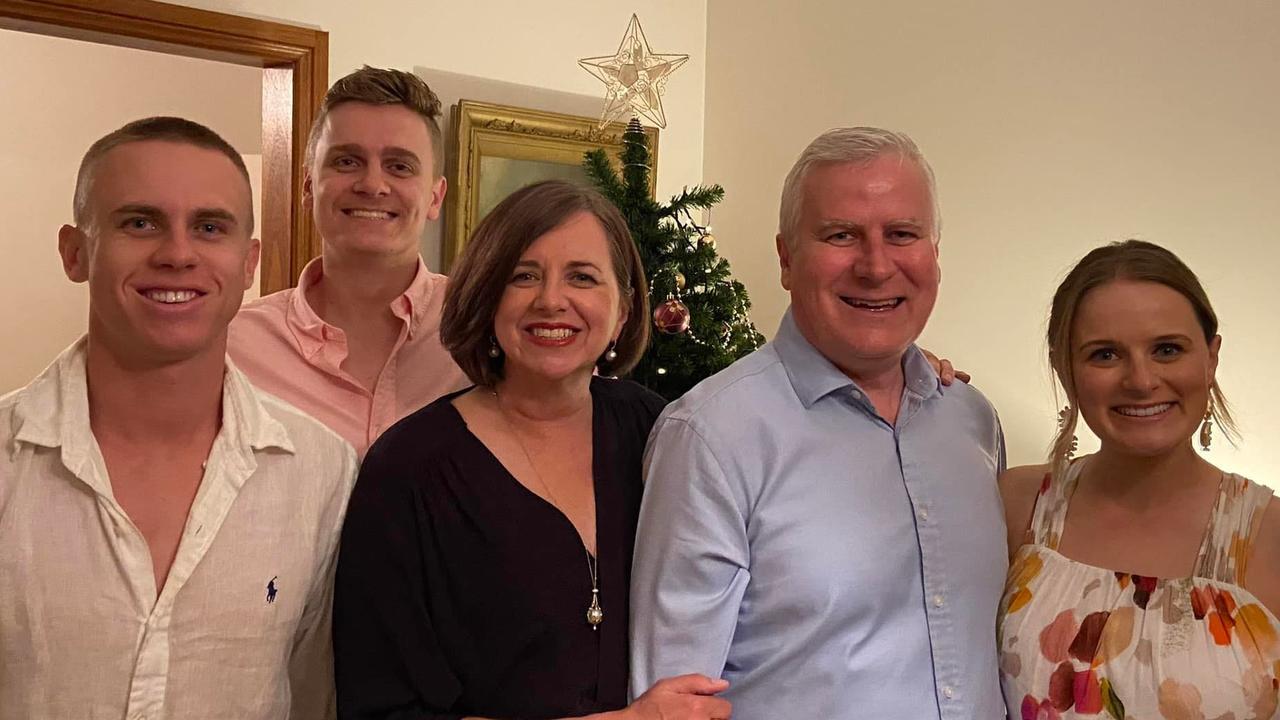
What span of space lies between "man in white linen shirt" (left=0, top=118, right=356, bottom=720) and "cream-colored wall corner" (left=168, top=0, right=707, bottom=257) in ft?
7.52

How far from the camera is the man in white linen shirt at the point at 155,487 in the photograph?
154cm

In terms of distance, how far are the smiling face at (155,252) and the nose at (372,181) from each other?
64 cm

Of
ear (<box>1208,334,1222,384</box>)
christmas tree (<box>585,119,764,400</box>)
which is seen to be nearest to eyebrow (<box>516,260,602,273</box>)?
ear (<box>1208,334,1222,384</box>)

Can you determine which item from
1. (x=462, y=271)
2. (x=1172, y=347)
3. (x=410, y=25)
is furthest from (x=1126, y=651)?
(x=410, y=25)

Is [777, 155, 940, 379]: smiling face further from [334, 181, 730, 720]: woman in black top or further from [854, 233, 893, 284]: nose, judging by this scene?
[334, 181, 730, 720]: woman in black top

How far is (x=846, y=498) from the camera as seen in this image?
1.65 m

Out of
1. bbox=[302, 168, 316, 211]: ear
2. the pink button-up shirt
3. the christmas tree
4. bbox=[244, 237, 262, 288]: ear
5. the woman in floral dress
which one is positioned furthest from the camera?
the christmas tree

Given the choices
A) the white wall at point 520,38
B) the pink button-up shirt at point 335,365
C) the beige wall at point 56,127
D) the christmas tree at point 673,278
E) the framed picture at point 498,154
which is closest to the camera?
the pink button-up shirt at point 335,365

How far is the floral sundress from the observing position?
1610mm

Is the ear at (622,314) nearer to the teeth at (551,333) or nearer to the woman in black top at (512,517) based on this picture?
the woman in black top at (512,517)

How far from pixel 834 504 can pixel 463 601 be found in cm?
56

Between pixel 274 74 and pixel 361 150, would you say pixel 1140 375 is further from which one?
pixel 274 74

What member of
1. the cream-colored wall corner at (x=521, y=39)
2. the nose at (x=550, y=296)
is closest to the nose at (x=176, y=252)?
the nose at (x=550, y=296)

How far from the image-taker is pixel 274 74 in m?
3.88
